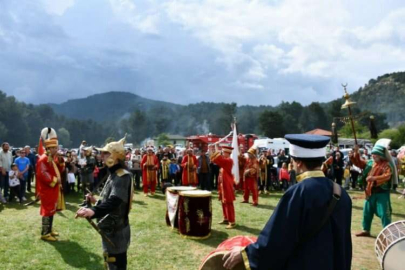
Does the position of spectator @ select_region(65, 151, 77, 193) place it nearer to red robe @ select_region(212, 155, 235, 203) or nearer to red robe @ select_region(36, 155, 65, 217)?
red robe @ select_region(36, 155, 65, 217)

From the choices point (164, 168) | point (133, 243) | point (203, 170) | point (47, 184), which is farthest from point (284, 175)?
point (47, 184)

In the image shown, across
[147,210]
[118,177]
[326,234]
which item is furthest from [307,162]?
[147,210]

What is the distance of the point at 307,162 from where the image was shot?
2576 millimetres

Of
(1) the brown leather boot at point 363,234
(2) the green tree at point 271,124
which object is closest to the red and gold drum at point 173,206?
(1) the brown leather boot at point 363,234

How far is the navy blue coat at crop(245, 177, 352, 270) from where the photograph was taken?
90.4 inches

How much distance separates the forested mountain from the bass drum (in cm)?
5983

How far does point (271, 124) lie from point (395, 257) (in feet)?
241

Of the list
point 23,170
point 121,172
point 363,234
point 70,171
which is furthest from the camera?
point 70,171

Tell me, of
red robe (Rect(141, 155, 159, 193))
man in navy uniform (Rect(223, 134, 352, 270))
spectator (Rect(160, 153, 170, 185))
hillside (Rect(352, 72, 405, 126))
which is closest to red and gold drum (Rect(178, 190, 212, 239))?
man in navy uniform (Rect(223, 134, 352, 270))

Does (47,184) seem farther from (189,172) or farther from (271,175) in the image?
(271,175)

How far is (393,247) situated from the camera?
14.7 ft

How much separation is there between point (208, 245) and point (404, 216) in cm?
639

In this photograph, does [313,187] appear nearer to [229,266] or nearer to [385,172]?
[229,266]

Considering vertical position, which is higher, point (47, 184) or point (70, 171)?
point (47, 184)
